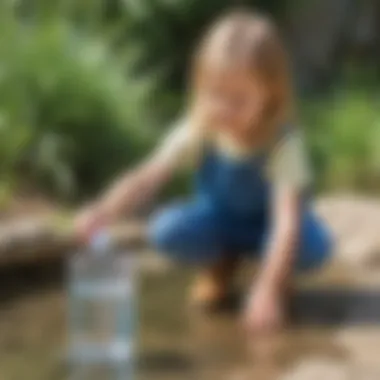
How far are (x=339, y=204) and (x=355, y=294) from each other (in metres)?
0.43

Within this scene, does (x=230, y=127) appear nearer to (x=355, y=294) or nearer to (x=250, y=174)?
(x=250, y=174)

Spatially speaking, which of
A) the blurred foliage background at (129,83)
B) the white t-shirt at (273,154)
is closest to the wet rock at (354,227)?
the blurred foliage background at (129,83)

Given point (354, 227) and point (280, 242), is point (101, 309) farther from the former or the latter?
point (354, 227)

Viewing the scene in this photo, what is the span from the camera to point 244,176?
1.32 m

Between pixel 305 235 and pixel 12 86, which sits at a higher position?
pixel 12 86

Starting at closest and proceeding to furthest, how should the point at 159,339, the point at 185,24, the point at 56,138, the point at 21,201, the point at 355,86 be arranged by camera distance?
1. the point at 159,339
2. the point at 21,201
3. the point at 56,138
4. the point at 185,24
5. the point at 355,86

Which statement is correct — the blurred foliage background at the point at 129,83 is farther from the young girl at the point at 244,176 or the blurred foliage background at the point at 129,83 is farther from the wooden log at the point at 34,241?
the young girl at the point at 244,176

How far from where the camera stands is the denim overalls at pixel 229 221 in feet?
4.32

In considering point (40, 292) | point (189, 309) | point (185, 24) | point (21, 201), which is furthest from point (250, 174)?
point (185, 24)

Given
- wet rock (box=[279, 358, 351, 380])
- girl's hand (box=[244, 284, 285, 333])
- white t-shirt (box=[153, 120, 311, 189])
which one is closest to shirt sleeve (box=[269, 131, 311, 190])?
white t-shirt (box=[153, 120, 311, 189])

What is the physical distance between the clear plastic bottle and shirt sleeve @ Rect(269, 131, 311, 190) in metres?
0.20

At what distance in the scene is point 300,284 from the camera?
147cm

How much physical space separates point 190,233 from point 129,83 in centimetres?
76

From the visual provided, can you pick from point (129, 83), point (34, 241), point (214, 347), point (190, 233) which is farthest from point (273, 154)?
point (129, 83)
